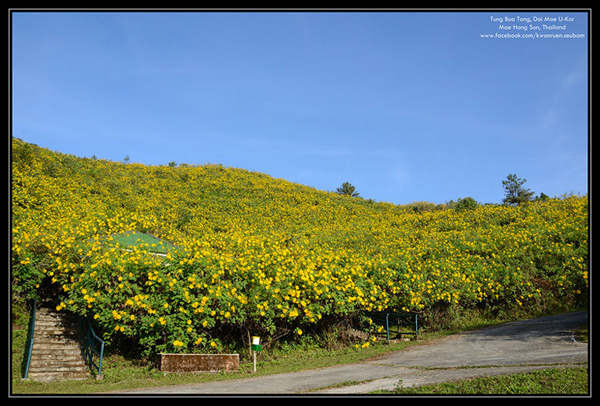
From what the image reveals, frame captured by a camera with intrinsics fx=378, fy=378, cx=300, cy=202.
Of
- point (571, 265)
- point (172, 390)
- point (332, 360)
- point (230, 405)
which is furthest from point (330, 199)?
point (230, 405)

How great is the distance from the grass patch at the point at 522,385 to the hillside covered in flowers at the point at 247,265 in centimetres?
450

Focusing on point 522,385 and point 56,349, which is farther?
point 56,349

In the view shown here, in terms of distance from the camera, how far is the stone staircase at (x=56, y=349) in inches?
330

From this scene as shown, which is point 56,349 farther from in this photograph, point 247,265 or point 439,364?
point 439,364

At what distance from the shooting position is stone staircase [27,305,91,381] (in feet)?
27.5

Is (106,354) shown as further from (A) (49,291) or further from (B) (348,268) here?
(B) (348,268)

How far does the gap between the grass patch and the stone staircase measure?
277 inches

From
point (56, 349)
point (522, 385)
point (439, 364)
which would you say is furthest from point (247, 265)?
point (522, 385)

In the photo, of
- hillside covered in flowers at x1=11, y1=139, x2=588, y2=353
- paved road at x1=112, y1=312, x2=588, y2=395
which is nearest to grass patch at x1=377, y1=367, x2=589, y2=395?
paved road at x1=112, y1=312, x2=588, y2=395

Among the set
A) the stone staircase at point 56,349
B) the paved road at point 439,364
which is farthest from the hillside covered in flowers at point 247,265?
the paved road at point 439,364

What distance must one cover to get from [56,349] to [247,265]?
4889 mm

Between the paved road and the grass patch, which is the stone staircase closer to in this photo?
the paved road

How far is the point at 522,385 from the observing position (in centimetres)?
598

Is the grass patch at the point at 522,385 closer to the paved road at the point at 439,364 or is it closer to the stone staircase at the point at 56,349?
the paved road at the point at 439,364
